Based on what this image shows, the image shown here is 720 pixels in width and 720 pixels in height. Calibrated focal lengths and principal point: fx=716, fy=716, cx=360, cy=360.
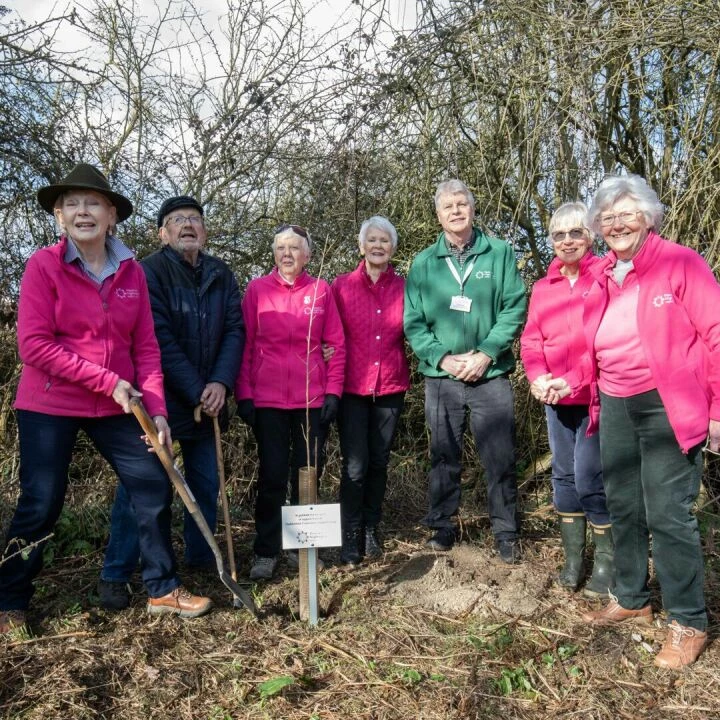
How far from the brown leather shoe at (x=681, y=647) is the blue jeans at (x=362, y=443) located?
6.06 feet

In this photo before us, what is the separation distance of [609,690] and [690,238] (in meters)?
3.13

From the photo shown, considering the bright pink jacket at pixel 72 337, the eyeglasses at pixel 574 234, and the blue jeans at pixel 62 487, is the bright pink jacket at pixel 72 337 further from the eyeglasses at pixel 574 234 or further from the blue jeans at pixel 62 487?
the eyeglasses at pixel 574 234

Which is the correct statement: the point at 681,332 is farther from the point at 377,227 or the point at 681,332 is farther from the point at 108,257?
the point at 108,257

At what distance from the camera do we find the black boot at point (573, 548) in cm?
389

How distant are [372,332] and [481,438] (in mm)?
904

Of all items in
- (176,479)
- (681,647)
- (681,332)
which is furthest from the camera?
(176,479)

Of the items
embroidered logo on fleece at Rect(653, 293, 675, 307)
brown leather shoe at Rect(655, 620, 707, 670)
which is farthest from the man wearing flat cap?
brown leather shoe at Rect(655, 620, 707, 670)

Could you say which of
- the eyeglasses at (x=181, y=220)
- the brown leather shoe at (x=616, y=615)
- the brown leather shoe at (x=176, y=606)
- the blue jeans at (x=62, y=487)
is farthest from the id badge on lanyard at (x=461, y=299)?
the brown leather shoe at (x=176, y=606)

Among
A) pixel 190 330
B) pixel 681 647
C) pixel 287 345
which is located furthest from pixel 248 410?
pixel 681 647

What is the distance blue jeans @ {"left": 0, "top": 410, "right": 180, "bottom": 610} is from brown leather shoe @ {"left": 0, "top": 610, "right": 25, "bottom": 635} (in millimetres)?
24

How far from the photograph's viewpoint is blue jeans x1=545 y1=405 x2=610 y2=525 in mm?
3691

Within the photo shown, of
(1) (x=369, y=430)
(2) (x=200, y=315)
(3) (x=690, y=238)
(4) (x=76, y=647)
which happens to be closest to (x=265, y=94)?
(2) (x=200, y=315)

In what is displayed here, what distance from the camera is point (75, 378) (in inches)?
124

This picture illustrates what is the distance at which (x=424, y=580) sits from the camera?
393 centimetres
